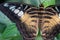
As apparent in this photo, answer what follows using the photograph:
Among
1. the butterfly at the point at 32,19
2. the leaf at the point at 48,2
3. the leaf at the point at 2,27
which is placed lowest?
the leaf at the point at 2,27

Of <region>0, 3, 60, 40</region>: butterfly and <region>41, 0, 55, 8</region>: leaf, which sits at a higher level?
<region>41, 0, 55, 8</region>: leaf

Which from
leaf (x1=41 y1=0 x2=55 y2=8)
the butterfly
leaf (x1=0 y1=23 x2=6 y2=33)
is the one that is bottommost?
leaf (x1=0 y1=23 x2=6 y2=33)

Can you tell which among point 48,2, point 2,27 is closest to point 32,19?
point 48,2

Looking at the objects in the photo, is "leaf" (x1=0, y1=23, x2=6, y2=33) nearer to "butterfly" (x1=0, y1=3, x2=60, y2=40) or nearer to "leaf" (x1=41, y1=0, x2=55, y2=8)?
"butterfly" (x1=0, y1=3, x2=60, y2=40)

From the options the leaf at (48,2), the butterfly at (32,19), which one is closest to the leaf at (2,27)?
the butterfly at (32,19)

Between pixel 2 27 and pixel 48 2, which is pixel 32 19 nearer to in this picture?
pixel 48 2

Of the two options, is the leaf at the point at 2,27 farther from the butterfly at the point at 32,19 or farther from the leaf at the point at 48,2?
the leaf at the point at 48,2

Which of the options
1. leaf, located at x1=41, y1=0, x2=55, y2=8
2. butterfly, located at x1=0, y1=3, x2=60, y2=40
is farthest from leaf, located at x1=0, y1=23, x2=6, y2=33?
leaf, located at x1=41, y1=0, x2=55, y2=8

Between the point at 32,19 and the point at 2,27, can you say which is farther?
the point at 2,27
